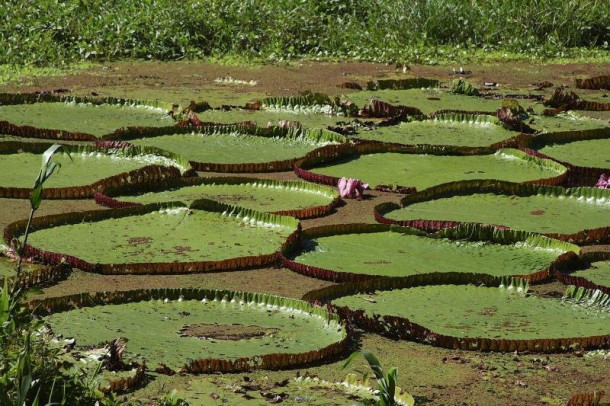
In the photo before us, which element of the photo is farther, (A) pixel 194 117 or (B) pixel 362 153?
(A) pixel 194 117

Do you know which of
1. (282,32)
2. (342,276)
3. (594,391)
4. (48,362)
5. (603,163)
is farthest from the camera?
(282,32)

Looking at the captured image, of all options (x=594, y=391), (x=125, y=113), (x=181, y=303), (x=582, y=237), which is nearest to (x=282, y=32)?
(x=125, y=113)

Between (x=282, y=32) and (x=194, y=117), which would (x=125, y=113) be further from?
(x=282, y=32)

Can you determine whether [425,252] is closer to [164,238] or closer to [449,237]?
[449,237]

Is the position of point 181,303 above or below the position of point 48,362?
A: below

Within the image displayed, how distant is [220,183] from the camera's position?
19.6 feet

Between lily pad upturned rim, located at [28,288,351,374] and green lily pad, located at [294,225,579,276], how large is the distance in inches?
22.4

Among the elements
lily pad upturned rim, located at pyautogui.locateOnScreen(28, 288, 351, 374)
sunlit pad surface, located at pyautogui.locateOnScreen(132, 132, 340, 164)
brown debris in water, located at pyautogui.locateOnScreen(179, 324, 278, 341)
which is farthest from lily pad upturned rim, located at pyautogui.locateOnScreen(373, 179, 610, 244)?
brown debris in water, located at pyautogui.locateOnScreen(179, 324, 278, 341)

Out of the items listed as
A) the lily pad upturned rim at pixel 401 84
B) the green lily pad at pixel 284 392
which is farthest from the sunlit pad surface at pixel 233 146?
the green lily pad at pixel 284 392

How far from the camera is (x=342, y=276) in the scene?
4.57 meters

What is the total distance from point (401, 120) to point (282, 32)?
9.68ft

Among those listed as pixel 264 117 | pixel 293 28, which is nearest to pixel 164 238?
pixel 264 117

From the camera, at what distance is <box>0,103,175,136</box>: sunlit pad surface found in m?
7.18

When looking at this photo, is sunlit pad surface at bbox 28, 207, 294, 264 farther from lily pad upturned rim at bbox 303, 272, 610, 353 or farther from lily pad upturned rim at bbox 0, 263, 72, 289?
lily pad upturned rim at bbox 303, 272, 610, 353
